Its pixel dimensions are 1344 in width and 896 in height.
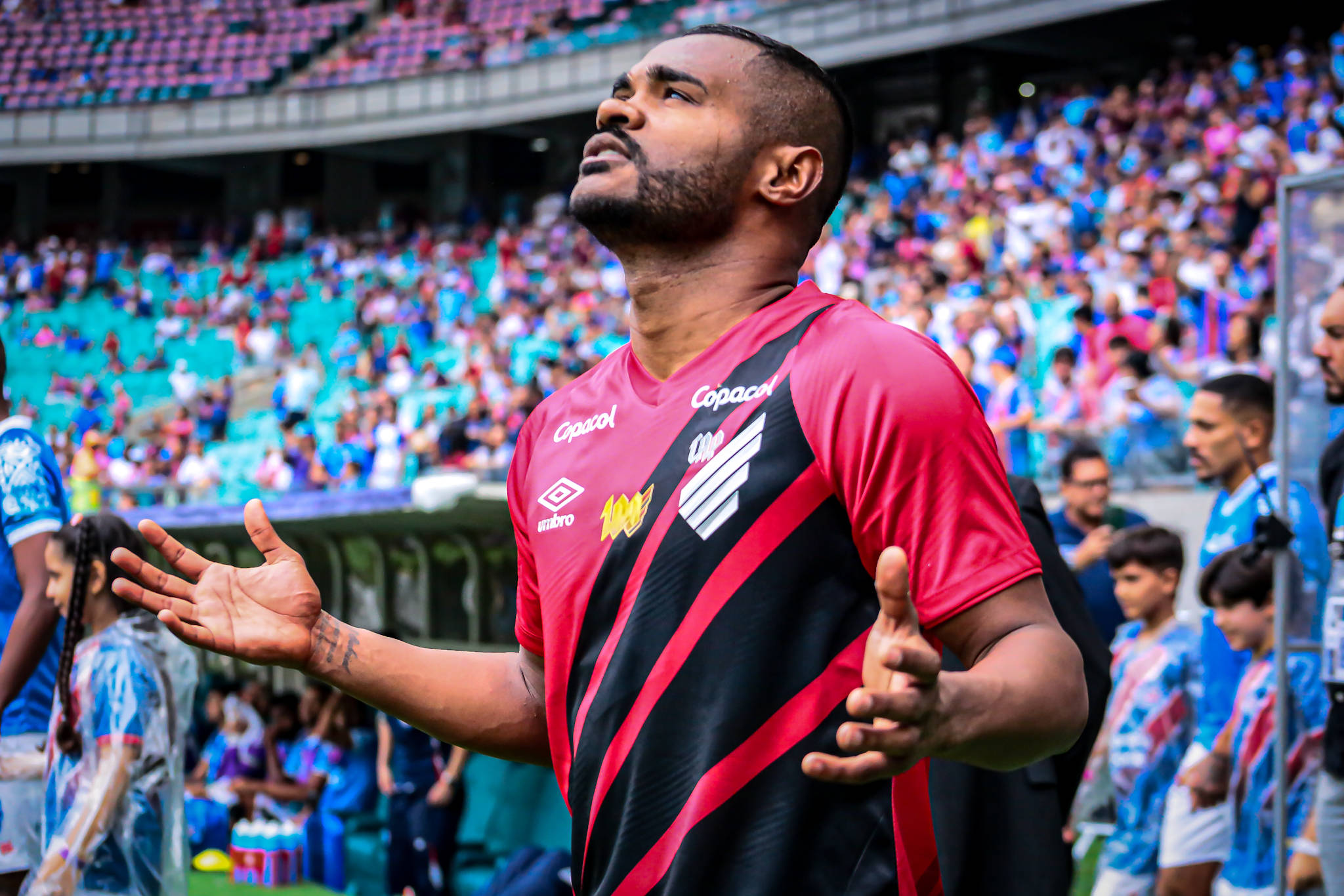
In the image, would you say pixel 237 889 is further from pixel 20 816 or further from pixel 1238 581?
pixel 1238 581

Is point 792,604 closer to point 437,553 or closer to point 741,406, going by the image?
point 741,406

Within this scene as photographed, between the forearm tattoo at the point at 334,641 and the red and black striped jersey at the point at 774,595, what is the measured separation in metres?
0.39

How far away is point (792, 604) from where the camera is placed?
1.84 m

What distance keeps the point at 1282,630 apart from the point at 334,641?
11.7 ft

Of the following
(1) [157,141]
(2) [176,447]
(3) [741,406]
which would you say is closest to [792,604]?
(3) [741,406]

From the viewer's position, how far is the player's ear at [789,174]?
2109 mm

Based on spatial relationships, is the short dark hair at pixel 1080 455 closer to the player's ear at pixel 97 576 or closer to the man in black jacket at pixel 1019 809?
the man in black jacket at pixel 1019 809

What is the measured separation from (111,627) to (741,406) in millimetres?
3151

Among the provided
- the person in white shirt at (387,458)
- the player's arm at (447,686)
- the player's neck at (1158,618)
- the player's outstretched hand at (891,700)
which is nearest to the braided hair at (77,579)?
the player's arm at (447,686)

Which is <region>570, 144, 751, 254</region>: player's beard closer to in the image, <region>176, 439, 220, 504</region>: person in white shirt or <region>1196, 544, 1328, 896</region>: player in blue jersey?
<region>1196, 544, 1328, 896</region>: player in blue jersey

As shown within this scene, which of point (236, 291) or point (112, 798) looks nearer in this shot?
point (112, 798)

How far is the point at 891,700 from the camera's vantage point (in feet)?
4.60

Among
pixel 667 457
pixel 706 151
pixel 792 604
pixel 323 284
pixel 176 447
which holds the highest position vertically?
pixel 706 151

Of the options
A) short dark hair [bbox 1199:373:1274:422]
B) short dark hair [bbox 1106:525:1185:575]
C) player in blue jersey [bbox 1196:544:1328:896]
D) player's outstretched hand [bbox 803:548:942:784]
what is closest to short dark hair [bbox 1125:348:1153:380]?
short dark hair [bbox 1199:373:1274:422]
